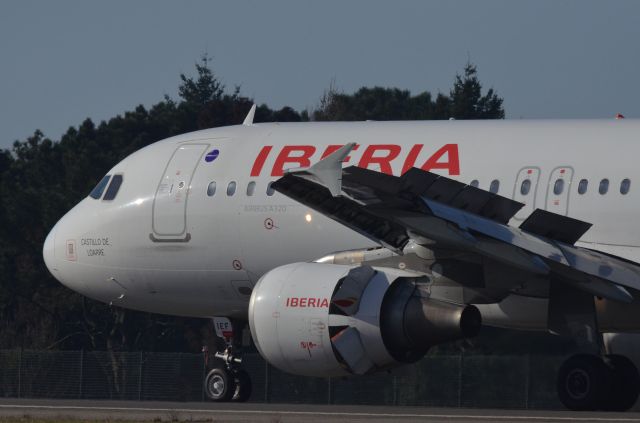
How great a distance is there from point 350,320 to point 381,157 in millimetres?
4076

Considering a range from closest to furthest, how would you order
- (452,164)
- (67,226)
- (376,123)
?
(452,164)
(376,123)
(67,226)

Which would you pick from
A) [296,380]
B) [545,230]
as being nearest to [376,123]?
[545,230]

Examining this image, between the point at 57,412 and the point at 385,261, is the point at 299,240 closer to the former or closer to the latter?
the point at 385,261

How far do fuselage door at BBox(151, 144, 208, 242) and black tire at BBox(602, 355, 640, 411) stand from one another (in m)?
6.75

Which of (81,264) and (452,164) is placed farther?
(81,264)

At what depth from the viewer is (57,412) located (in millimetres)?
19750

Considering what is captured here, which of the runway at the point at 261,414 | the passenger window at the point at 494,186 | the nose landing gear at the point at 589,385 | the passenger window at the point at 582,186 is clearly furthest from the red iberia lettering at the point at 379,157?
the runway at the point at 261,414

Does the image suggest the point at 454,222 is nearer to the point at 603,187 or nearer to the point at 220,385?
the point at 603,187

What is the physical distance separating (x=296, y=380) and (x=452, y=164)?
1537 cm

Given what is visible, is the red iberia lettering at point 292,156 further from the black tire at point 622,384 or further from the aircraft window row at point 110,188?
the black tire at point 622,384

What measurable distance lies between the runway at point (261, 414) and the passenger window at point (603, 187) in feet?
9.79

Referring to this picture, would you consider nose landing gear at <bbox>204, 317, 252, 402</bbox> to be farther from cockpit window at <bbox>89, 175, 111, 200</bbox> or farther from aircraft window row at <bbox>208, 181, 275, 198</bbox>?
cockpit window at <bbox>89, 175, 111, 200</bbox>

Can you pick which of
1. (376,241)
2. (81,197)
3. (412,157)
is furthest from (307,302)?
(81,197)

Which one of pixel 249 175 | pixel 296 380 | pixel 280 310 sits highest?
pixel 249 175
